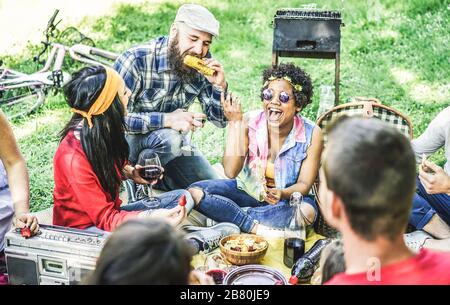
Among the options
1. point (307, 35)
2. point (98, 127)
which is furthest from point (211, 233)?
point (307, 35)

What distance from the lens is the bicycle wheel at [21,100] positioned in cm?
618

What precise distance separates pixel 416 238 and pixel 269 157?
1.07m

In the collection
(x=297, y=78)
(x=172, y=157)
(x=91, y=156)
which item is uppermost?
(x=297, y=78)

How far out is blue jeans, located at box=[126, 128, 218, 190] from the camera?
433 cm

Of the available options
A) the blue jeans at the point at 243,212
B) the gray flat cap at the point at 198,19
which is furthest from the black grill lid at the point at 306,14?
the blue jeans at the point at 243,212

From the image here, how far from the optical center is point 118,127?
366 cm

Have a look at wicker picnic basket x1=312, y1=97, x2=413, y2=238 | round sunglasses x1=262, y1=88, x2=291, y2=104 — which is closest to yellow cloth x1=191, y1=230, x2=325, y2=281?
wicker picnic basket x1=312, y1=97, x2=413, y2=238

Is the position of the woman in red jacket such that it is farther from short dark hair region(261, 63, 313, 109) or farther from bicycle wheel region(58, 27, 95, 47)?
bicycle wheel region(58, 27, 95, 47)

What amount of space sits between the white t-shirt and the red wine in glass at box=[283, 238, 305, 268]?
1.29 meters

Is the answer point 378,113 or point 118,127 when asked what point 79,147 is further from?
point 378,113

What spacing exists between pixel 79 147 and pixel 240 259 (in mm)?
1158

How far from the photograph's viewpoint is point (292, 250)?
10.8 ft

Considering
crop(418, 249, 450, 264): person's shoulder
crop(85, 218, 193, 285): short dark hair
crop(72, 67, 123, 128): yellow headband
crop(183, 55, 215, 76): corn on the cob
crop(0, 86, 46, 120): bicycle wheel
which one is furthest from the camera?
crop(0, 86, 46, 120): bicycle wheel

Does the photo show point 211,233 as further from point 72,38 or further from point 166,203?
point 72,38
